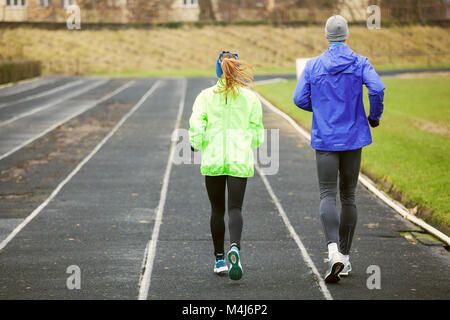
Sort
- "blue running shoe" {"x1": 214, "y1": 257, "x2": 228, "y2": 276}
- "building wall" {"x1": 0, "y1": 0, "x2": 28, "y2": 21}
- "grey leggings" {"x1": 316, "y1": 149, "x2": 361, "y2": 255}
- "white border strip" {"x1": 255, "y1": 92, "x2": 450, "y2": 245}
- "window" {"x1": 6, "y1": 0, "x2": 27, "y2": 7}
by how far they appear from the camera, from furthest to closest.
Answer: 1. "window" {"x1": 6, "y1": 0, "x2": 27, "y2": 7}
2. "building wall" {"x1": 0, "y1": 0, "x2": 28, "y2": 21}
3. "white border strip" {"x1": 255, "y1": 92, "x2": 450, "y2": 245}
4. "blue running shoe" {"x1": 214, "y1": 257, "x2": 228, "y2": 276}
5. "grey leggings" {"x1": 316, "y1": 149, "x2": 361, "y2": 255}

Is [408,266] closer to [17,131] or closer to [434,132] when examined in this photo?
[434,132]

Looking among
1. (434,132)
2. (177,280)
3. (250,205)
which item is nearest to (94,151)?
(250,205)

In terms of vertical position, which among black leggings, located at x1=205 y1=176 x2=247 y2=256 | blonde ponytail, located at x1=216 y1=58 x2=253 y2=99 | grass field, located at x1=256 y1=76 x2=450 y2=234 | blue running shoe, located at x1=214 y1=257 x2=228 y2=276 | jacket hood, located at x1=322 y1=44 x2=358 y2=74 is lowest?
grass field, located at x1=256 y1=76 x2=450 y2=234

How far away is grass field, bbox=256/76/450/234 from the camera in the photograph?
417 inches

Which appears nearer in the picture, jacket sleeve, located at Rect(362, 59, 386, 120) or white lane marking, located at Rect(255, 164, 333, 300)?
jacket sleeve, located at Rect(362, 59, 386, 120)

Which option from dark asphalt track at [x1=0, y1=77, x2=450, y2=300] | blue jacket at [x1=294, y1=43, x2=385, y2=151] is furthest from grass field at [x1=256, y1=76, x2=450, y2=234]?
blue jacket at [x1=294, y1=43, x2=385, y2=151]

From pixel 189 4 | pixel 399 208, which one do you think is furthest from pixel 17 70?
pixel 399 208

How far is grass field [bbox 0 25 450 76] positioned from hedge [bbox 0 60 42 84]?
7288 mm

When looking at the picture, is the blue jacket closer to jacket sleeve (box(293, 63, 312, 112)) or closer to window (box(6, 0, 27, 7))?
jacket sleeve (box(293, 63, 312, 112))

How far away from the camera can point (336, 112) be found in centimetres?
634

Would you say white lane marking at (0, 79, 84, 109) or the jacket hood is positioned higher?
the jacket hood

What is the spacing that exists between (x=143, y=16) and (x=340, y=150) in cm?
6783

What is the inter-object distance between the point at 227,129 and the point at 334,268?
148 centimetres

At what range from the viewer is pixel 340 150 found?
6.32 m
